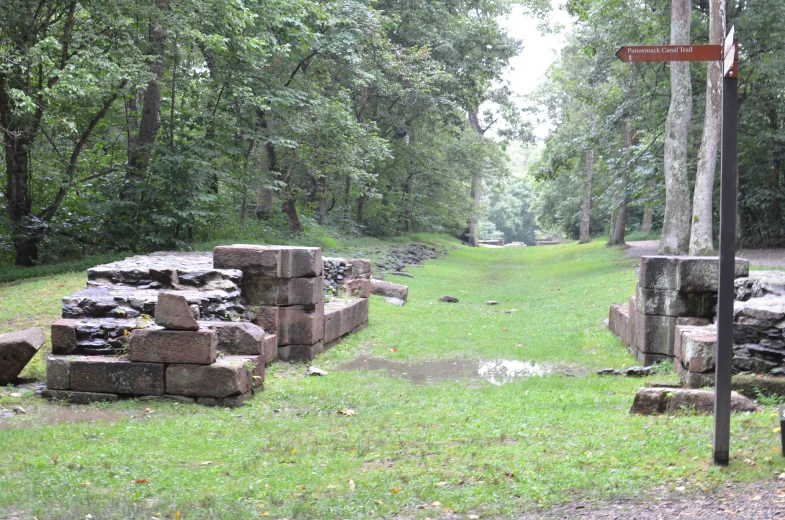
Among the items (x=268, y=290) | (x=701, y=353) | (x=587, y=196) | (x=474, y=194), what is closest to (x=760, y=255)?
(x=701, y=353)

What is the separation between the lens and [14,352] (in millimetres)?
8016

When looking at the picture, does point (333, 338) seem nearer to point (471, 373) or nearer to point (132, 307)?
point (471, 373)

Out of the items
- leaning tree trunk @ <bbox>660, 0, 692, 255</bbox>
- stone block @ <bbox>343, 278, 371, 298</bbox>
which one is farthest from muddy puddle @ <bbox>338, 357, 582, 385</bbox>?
leaning tree trunk @ <bbox>660, 0, 692, 255</bbox>

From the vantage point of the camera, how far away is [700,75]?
24453 mm

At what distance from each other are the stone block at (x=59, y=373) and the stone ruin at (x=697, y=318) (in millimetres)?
6937

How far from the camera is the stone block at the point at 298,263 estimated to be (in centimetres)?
1060

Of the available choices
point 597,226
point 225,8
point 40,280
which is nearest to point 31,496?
point 40,280

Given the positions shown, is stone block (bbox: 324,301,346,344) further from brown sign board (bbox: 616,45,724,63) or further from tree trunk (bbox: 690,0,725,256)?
tree trunk (bbox: 690,0,725,256)

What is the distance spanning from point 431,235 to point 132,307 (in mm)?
37877

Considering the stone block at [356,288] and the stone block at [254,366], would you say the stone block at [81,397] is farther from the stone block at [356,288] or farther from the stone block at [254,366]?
the stone block at [356,288]

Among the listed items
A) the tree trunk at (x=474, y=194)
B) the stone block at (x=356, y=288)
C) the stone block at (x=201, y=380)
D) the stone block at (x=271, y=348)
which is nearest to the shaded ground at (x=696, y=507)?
the stone block at (x=201, y=380)

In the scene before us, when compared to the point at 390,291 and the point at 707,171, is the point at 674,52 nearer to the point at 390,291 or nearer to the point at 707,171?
the point at 390,291

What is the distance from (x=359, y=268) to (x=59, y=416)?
30.6ft

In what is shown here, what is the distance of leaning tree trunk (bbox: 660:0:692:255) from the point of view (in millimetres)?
19641
